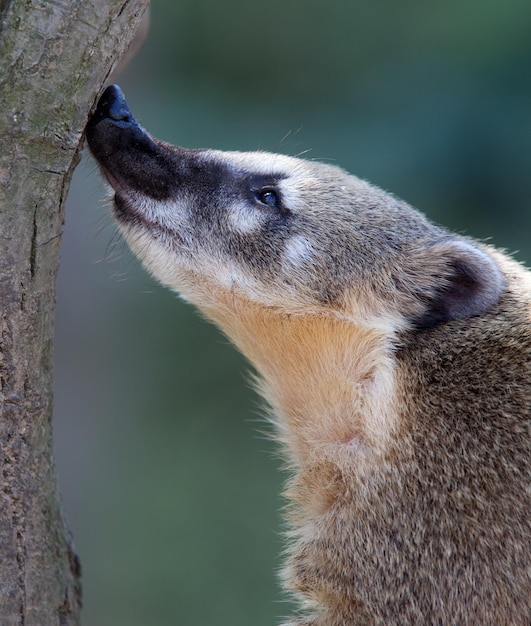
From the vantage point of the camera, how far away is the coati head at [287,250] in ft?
12.3

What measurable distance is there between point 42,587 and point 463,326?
2.16m

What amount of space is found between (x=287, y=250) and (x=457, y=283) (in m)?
0.84

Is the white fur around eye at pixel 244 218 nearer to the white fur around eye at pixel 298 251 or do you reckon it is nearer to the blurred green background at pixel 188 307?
the white fur around eye at pixel 298 251

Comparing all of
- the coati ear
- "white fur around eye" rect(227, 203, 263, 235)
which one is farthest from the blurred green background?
the coati ear

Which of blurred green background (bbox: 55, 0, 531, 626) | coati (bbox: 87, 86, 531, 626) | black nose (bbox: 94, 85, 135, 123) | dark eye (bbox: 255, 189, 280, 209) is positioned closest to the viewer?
black nose (bbox: 94, 85, 135, 123)

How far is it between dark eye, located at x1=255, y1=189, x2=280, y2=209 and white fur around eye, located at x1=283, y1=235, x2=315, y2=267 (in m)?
0.20

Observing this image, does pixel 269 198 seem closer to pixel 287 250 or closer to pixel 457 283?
pixel 287 250

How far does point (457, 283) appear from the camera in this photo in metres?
3.84

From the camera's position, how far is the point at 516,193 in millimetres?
8711

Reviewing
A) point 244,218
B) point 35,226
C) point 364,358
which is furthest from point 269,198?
point 35,226

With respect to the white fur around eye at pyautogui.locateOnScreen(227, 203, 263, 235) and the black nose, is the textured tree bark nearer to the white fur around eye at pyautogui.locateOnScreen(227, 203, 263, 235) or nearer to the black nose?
the black nose

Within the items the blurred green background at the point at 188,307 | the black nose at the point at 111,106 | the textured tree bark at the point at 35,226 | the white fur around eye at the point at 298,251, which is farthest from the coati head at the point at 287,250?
the blurred green background at the point at 188,307

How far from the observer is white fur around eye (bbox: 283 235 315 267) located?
381 cm

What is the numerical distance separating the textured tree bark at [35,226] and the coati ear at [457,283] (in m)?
1.81
